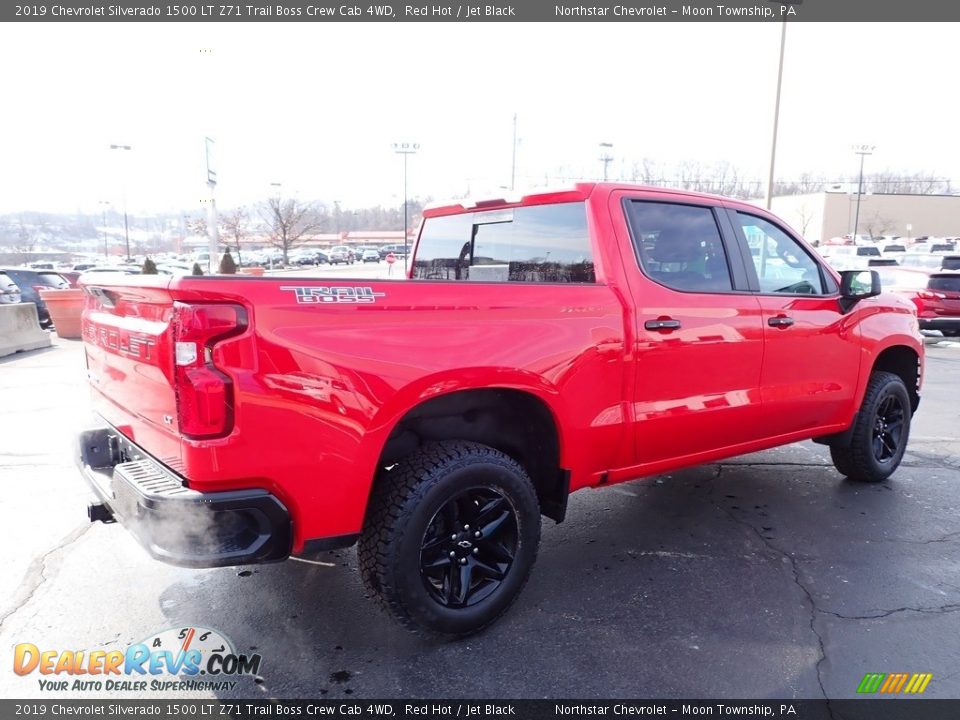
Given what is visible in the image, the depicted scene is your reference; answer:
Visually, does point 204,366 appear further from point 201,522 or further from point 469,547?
point 469,547

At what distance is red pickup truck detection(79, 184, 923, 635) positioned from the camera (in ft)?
7.95

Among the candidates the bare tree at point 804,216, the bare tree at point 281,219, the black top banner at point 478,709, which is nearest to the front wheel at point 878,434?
the black top banner at point 478,709

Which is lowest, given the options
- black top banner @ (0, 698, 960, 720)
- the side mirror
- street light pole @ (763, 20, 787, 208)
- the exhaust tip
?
black top banner @ (0, 698, 960, 720)

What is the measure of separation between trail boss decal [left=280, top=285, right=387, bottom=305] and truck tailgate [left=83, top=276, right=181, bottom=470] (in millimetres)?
462

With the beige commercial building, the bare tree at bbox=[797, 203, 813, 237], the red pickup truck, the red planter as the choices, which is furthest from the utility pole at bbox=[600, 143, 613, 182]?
the bare tree at bbox=[797, 203, 813, 237]

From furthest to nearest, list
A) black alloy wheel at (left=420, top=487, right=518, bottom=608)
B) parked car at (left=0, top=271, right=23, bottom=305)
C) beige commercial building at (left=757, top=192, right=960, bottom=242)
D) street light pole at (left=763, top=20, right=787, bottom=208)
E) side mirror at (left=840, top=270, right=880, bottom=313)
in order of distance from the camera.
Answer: beige commercial building at (left=757, top=192, right=960, bottom=242)
street light pole at (left=763, top=20, right=787, bottom=208)
parked car at (left=0, top=271, right=23, bottom=305)
side mirror at (left=840, top=270, right=880, bottom=313)
black alloy wheel at (left=420, top=487, right=518, bottom=608)

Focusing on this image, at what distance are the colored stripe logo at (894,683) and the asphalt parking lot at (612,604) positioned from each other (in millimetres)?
35

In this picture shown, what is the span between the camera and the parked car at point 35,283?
16448mm

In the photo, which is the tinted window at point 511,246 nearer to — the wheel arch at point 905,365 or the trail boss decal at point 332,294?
the trail boss decal at point 332,294

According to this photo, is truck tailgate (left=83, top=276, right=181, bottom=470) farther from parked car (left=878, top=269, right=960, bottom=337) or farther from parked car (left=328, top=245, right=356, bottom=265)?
parked car (left=328, top=245, right=356, bottom=265)

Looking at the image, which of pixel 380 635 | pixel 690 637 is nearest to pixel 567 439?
pixel 690 637

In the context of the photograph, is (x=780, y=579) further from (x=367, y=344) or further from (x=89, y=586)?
(x=89, y=586)

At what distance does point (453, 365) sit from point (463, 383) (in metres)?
0.10

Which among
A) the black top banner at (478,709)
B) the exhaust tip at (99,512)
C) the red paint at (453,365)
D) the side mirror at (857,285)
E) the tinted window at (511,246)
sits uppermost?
the tinted window at (511,246)
